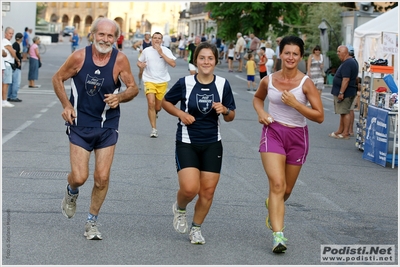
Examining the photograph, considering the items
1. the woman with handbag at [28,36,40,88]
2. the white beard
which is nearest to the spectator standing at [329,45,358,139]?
the white beard

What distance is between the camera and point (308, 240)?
24.9ft

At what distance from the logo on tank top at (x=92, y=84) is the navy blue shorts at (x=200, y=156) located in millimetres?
821

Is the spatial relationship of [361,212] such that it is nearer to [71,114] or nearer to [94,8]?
[71,114]

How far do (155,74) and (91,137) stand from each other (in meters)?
8.17

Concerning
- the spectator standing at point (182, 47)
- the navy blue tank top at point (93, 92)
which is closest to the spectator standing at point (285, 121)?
the navy blue tank top at point (93, 92)

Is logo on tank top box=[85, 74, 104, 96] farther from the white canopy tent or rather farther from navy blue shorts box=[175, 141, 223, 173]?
the white canopy tent

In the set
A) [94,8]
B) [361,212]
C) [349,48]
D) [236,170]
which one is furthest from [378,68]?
[94,8]

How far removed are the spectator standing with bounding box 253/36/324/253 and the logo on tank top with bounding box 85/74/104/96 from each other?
1401 mm

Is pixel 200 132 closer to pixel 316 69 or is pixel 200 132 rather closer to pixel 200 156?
pixel 200 156

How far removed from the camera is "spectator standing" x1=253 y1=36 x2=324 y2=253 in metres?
7.30

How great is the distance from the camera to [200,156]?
288 inches

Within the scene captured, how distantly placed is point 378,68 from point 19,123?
704 cm

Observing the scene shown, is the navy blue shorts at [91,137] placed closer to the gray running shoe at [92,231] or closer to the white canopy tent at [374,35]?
the gray running shoe at [92,231]

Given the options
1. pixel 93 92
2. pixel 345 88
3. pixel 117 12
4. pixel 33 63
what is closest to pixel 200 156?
pixel 93 92
